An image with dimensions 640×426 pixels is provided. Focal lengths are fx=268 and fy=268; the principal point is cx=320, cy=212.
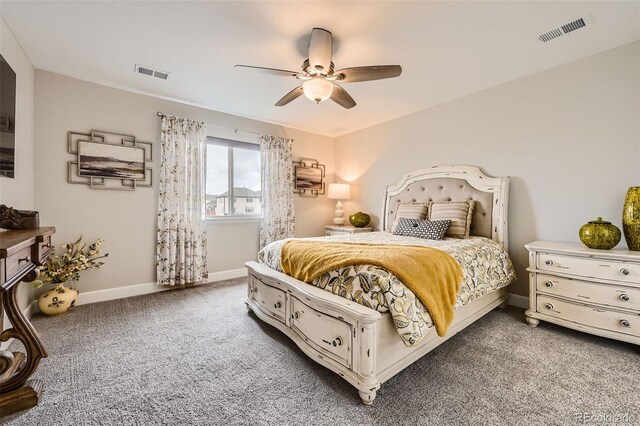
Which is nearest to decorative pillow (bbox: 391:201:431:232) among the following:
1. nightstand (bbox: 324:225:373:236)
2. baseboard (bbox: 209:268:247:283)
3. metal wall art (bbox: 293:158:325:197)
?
nightstand (bbox: 324:225:373:236)

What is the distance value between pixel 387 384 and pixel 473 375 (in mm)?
586

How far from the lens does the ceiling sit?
76.1 inches

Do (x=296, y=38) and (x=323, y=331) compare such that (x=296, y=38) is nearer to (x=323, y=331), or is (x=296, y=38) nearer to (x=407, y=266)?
(x=407, y=266)

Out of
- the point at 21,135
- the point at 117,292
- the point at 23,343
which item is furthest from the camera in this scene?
the point at 117,292

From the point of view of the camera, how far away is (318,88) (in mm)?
2225

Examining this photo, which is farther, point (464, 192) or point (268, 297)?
point (464, 192)

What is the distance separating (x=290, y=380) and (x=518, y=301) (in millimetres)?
2704

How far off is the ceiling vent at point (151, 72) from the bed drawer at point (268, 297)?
2365mm

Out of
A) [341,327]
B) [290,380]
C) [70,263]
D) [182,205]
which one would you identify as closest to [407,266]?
[341,327]

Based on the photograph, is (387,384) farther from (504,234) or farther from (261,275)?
(504,234)

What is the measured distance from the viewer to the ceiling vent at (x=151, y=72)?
277cm

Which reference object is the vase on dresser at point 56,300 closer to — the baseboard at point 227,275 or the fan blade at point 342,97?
the baseboard at point 227,275

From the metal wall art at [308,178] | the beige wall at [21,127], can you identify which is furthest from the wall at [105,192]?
the metal wall art at [308,178]

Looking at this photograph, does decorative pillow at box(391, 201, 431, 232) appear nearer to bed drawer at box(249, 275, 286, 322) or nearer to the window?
bed drawer at box(249, 275, 286, 322)
